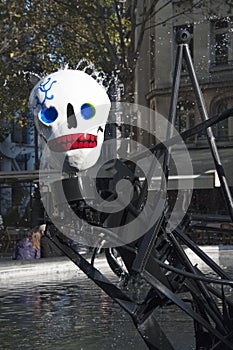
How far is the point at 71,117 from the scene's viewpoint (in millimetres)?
3033

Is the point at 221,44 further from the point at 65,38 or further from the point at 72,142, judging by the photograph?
the point at 72,142

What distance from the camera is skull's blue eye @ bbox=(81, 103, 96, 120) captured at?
3030 mm

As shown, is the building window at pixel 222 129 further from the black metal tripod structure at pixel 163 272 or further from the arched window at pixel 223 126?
the black metal tripod structure at pixel 163 272

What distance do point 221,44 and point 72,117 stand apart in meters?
18.5

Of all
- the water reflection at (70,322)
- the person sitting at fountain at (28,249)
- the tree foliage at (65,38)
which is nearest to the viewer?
the water reflection at (70,322)

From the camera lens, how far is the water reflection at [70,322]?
14.1 ft

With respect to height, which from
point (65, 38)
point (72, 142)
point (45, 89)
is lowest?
point (72, 142)

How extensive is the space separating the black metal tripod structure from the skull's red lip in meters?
0.15

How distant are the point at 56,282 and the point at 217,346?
4183 mm

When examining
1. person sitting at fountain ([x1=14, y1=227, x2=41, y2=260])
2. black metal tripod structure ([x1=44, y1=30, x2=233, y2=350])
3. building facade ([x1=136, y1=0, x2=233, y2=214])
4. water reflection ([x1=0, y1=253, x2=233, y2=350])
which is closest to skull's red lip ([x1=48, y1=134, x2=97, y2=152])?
black metal tripod structure ([x1=44, y1=30, x2=233, y2=350])

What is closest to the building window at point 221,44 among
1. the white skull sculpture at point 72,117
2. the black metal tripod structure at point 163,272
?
the black metal tripod structure at point 163,272

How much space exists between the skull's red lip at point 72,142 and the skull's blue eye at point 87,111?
84 mm

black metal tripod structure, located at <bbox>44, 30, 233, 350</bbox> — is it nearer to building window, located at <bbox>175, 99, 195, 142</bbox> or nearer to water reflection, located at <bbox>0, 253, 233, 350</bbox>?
water reflection, located at <bbox>0, 253, 233, 350</bbox>

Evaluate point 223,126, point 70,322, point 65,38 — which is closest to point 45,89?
point 70,322
